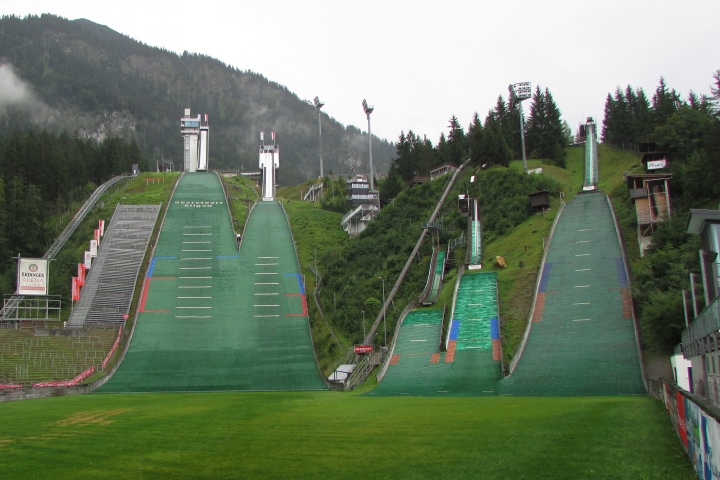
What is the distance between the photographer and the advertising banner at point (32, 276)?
1645 inches

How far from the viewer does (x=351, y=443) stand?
1220 cm

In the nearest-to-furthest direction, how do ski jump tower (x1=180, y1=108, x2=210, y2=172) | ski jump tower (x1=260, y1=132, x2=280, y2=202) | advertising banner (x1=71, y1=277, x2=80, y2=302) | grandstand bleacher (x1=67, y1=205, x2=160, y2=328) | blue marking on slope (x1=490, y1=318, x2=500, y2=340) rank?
blue marking on slope (x1=490, y1=318, x2=500, y2=340) → grandstand bleacher (x1=67, y1=205, x2=160, y2=328) → advertising banner (x1=71, y1=277, x2=80, y2=302) → ski jump tower (x1=260, y1=132, x2=280, y2=202) → ski jump tower (x1=180, y1=108, x2=210, y2=172)

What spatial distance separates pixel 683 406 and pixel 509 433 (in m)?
3.22

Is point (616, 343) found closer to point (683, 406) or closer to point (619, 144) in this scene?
point (683, 406)

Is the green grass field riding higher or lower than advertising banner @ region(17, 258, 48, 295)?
lower

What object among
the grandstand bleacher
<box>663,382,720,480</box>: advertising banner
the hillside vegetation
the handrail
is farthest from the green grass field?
the grandstand bleacher

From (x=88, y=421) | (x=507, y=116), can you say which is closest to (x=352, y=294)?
(x=88, y=421)

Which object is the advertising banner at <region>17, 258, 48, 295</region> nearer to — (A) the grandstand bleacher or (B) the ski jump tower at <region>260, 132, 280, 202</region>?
(A) the grandstand bleacher

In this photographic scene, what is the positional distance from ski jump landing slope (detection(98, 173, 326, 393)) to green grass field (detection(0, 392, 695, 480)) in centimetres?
1592

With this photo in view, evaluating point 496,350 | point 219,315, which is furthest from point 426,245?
point 496,350

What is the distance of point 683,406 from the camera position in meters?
10.9

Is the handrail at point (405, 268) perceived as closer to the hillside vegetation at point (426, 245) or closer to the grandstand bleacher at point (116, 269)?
the hillside vegetation at point (426, 245)

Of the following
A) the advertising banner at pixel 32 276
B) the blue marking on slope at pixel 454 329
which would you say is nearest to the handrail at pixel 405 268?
the blue marking on slope at pixel 454 329

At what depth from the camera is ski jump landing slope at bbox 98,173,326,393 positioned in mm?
34531
